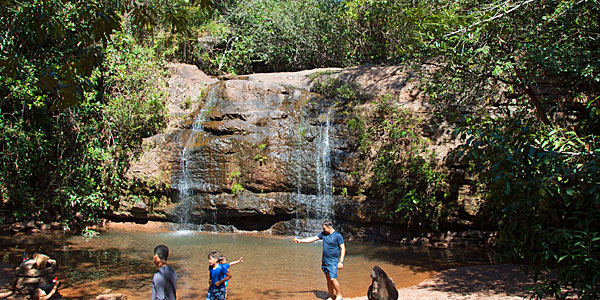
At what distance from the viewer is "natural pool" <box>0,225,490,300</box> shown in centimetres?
748

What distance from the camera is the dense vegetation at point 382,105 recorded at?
429 centimetres

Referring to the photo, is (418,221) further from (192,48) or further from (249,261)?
(192,48)

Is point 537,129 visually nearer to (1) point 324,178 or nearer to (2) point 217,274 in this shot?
(2) point 217,274

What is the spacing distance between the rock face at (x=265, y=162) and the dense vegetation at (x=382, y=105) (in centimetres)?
99

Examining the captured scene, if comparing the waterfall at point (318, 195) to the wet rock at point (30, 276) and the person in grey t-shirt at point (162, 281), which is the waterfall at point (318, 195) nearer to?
the wet rock at point (30, 276)

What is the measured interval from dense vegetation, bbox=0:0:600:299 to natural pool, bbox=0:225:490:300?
1.53 meters

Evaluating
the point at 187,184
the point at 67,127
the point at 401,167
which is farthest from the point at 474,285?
the point at 67,127

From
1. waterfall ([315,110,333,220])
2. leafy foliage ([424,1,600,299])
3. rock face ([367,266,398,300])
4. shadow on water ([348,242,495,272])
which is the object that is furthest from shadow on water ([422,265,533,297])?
waterfall ([315,110,333,220])

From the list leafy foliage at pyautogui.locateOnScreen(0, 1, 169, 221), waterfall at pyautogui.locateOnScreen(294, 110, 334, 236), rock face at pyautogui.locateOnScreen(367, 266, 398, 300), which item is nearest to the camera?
rock face at pyautogui.locateOnScreen(367, 266, 398, 300)

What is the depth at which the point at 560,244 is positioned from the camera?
404 centimetres

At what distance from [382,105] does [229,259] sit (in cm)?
749

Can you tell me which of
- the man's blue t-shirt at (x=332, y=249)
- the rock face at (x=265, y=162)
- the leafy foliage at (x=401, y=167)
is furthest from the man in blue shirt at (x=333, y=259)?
the rock face at (x=265, y=162)

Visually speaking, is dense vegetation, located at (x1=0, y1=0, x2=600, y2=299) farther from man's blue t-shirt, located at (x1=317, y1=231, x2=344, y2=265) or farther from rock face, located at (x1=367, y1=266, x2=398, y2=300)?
man's blue t-shirt, located at (x1=317, y1=231, x2=344, y2=265)

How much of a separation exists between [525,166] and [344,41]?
18.2 metres
